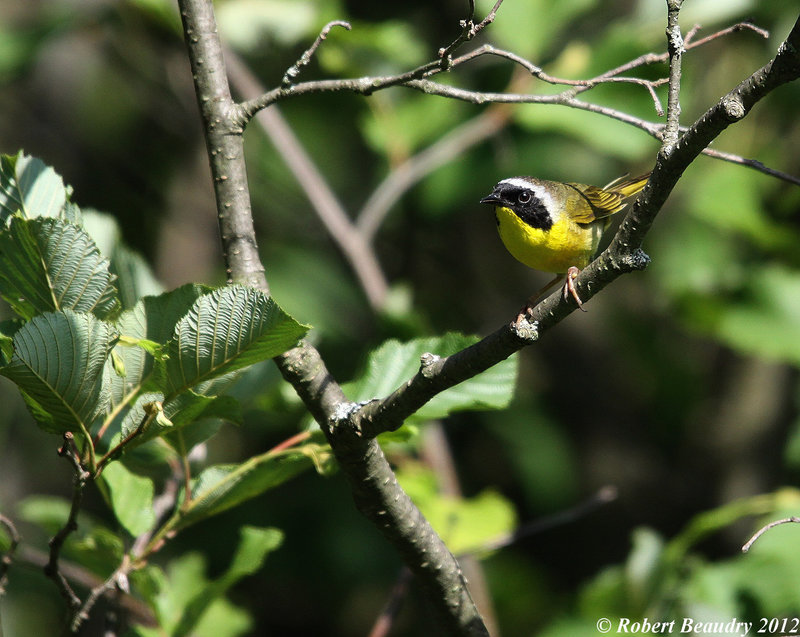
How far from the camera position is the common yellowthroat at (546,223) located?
2.94 m

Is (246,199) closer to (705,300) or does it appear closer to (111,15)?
(705,300)

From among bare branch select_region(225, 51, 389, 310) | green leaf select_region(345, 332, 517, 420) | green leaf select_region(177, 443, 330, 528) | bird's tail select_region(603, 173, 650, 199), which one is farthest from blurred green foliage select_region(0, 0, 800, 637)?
green leaf select_region(177, 443, 330, 528)

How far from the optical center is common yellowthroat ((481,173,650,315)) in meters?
2.94

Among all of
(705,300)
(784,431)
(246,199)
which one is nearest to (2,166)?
(246,199)

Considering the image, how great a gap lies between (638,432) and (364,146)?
2866 mm

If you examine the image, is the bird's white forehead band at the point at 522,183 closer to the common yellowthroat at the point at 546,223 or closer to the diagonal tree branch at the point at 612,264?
the common yellowthroat at the point at 546,223

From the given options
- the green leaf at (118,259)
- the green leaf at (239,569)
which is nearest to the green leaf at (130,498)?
the green leaf at (239,569)

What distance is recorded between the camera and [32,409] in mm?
1526

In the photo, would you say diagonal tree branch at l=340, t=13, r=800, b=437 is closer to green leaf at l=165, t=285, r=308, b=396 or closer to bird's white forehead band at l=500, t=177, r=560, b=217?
green leaf at l=165, t=285, r=308, b=396

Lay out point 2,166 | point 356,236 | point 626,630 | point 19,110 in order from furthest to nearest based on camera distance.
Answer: point 19,110 → point 356,236 → point 626,630 → point 2,166

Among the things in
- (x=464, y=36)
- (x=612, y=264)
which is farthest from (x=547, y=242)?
(x=612, y=264)

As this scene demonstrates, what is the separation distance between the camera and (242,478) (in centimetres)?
186
